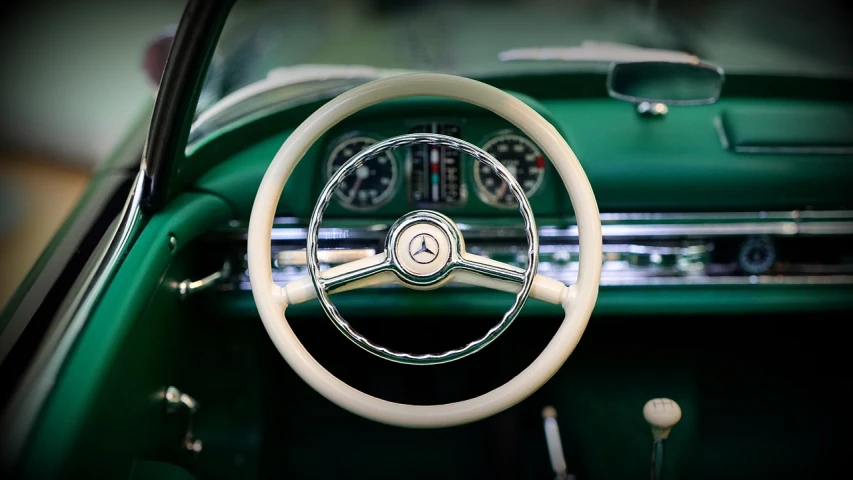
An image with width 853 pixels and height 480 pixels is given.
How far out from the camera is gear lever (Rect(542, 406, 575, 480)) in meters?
1.62

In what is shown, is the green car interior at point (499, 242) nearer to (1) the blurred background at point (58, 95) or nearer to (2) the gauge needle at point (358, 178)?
(2) the gauge needle at point (358, 178)

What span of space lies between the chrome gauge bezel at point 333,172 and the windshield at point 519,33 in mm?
254

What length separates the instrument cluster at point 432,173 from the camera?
152cm

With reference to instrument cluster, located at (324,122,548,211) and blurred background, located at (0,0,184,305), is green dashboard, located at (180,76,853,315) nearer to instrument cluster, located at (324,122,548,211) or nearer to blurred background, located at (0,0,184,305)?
instrument cluster, located at (324,122,548,211)

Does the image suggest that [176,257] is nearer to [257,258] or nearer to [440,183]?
[257,258]

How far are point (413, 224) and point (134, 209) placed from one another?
556 millimetres

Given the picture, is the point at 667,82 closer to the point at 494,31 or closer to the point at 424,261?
the point at 494,31

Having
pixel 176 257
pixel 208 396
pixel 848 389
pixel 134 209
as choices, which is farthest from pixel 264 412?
pixel 848 389

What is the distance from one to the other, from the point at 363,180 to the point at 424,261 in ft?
1.83

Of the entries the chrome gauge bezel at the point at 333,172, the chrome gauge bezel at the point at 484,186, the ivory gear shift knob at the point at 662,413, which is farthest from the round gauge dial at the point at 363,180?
the ivory gear shift knob at the point at 662,413

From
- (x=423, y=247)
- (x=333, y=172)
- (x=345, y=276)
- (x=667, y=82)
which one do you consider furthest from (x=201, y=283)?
(x=667, y=82)

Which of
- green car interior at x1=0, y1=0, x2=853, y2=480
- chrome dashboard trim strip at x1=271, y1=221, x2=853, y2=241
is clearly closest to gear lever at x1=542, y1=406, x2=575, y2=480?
green car interior at x1=0, y1=0, x2=853, y2=480

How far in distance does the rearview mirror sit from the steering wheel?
1.98 feet

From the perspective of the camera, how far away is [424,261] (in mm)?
1008
